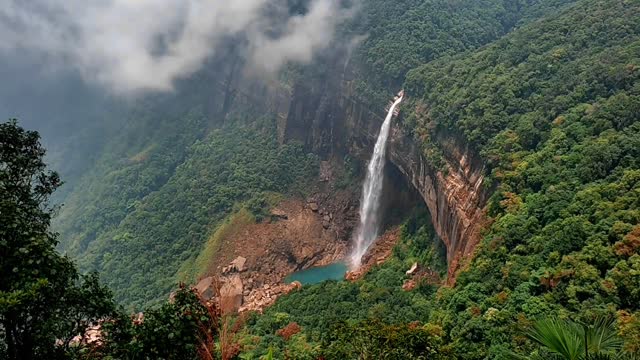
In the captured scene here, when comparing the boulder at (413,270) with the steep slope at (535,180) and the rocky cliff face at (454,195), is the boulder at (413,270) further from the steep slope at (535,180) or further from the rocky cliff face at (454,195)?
the rocky cliff face at (454,195)

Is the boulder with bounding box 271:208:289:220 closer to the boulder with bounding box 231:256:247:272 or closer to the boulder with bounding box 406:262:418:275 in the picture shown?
the boulder with bounding box 231:256:247:272

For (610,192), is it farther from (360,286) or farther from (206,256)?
(206,256)

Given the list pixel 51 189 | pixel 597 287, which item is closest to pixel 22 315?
pixel 51 189

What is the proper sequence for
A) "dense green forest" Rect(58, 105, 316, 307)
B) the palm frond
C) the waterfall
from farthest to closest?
"dense green forest" Rect(58, 105, 316, 307) → the waterfall → the palm frond

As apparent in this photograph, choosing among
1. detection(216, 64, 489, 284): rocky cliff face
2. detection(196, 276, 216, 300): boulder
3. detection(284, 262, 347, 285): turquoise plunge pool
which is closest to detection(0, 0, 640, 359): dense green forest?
detection(216, 64, 489, 284): rocky cliff face

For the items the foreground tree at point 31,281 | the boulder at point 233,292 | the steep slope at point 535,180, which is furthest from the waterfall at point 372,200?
the foreground tree at point 31,281

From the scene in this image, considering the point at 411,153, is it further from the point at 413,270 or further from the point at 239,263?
the point at 239,263
